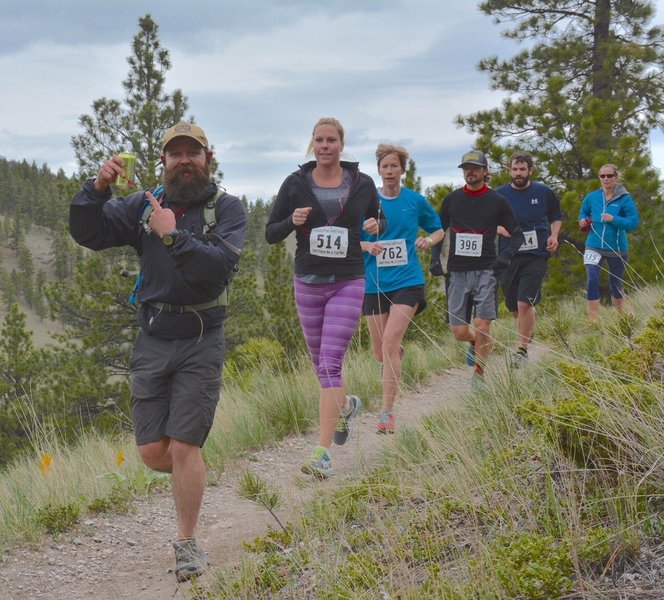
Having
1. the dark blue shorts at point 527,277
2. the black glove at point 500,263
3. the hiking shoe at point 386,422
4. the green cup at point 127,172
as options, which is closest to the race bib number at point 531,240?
the dark blue shorts at point 527,277

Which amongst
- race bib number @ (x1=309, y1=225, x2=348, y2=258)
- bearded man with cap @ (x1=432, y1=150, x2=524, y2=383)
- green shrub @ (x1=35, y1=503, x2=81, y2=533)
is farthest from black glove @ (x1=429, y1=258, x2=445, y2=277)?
green shrub @ (x1=35, y1=503, x2=81, y2=533)

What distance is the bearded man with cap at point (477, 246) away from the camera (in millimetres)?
6395

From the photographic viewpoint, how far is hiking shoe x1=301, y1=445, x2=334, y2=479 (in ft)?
14.7

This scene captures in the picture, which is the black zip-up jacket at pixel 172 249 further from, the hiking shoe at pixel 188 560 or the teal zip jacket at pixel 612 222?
the teal zip jacket at pixel 612 222

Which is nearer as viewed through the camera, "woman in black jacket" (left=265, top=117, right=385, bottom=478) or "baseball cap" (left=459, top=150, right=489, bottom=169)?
"woman in black jacket" (left=265, top=117, right=385, bottom=478)

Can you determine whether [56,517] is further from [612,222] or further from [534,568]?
[612,222]

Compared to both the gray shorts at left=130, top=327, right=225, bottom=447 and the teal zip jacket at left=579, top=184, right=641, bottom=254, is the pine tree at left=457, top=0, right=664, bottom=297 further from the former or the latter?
the gray shorts at left=130, top=327, right=225, bottom=447

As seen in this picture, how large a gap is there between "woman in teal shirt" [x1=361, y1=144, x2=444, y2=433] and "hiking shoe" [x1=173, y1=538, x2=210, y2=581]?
2.38m

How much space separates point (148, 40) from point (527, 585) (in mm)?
22604

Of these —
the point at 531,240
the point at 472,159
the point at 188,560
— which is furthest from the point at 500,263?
the point at 188,560

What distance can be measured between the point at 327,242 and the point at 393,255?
1097mm

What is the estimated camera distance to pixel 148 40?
22266 millimetres

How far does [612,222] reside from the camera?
338 inches

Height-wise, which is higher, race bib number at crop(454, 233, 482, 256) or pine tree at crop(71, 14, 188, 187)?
pine tree at crop(71, 14, 188, 187)
